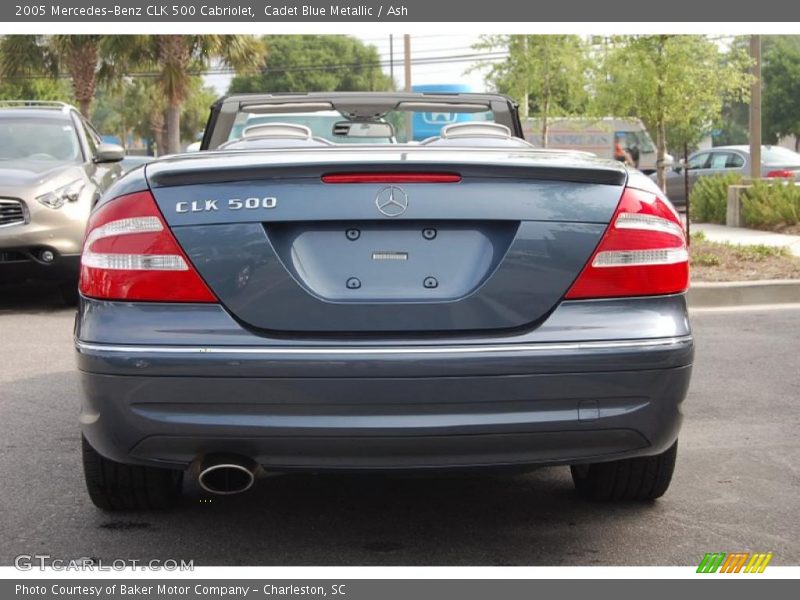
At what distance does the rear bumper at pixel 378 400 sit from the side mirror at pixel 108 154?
710 centimetres

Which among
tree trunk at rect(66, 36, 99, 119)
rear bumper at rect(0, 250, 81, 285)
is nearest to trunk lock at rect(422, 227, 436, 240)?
rear bumper at rect(0, 250, 81, 285)

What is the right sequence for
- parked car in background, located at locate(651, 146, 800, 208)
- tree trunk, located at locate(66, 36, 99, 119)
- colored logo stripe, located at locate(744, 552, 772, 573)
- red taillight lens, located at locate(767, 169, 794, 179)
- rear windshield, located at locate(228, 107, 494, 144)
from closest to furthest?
colored logo stripe, located at locate(744, 552, 772, 573) → rear windshield, located at locate(228, 107, 494, 144) → red taillight lens, located at locate(767, 169, 794, 179) → parked car in background, located at locate(651, 146, 800, 208) → tree trunk, located at locate(66, 36, 99, 119)

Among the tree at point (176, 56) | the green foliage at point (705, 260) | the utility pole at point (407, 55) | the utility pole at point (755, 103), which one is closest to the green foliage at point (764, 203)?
the utility pole at point (755, 103)

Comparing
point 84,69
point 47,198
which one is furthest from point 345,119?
point 84,69

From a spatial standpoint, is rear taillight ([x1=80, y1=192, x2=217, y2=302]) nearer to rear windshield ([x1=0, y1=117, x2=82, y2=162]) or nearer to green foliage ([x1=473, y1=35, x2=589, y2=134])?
rear windshield ([x1=0, y1=117, x2=82, y2=162])

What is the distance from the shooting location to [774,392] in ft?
20.5

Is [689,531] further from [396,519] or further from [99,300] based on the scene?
[99,300]

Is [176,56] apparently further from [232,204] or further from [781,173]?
[232,204]

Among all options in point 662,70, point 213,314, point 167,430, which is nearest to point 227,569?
point 167,430

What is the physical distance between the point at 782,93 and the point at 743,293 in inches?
2445

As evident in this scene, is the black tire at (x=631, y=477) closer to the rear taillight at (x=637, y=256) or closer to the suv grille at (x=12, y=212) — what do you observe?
the rear taillight at (x=637, y=256)

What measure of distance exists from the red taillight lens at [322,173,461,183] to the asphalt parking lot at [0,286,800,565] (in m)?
0.97

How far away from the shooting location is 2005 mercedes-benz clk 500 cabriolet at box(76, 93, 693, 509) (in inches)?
128

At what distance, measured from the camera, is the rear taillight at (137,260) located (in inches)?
132
